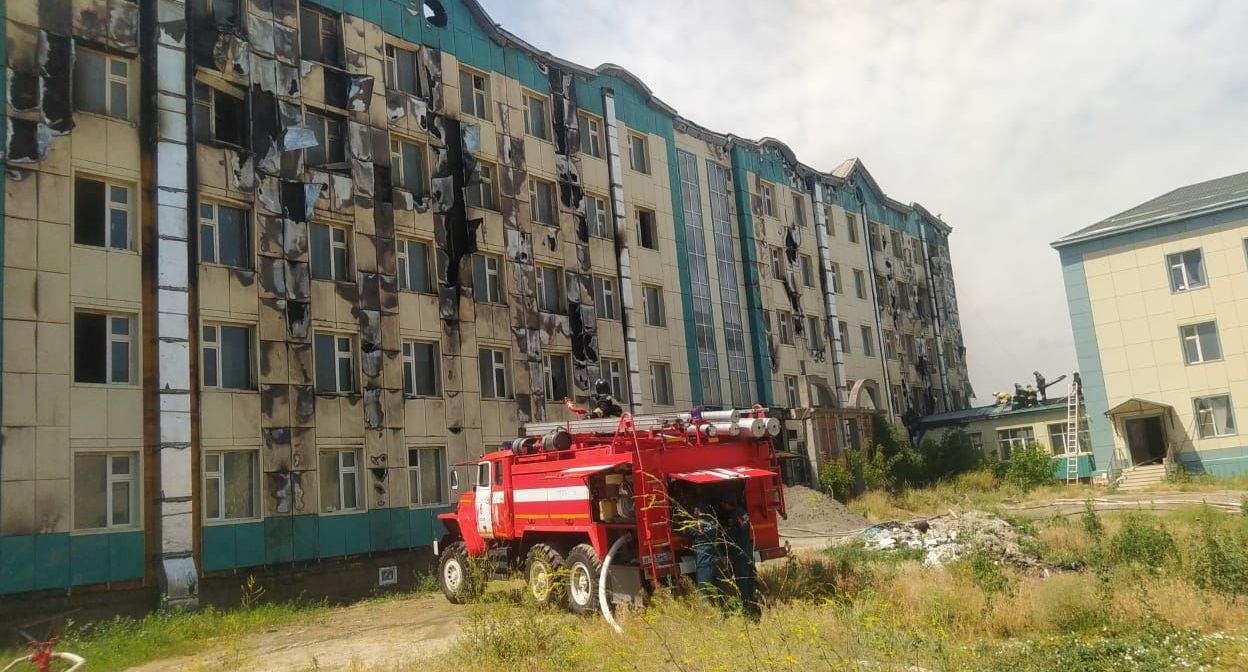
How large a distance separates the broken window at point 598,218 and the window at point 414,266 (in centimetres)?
679

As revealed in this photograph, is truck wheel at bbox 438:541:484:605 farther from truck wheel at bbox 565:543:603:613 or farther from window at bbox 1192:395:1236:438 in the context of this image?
window at bbox 1192:395:1236:438

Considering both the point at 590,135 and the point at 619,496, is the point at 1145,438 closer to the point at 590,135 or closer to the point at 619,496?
the point at 590,135

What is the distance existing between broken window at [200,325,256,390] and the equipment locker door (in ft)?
21.7

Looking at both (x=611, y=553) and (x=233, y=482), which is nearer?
(x=611, y=553)

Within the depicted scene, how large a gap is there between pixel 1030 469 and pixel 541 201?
2326 cm

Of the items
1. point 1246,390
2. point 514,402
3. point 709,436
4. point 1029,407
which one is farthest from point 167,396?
point 1029,407

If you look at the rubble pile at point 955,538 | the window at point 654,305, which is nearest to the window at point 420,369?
the window at point 654,305

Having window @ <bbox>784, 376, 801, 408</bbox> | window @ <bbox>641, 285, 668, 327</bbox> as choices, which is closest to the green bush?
window @ <bbox>784, 376, 801, 408</bbox>

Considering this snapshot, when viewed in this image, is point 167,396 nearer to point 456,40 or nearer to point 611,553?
point 611,553

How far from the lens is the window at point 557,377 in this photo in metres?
26.8

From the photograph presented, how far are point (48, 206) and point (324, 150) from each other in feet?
21.2

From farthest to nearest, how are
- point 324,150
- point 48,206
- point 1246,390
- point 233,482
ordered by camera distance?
point 1246,390, point 324,150, point 233,482, point 48,206

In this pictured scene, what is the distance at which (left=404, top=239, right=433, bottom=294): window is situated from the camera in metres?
23.5

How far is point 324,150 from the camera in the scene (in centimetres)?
2222
